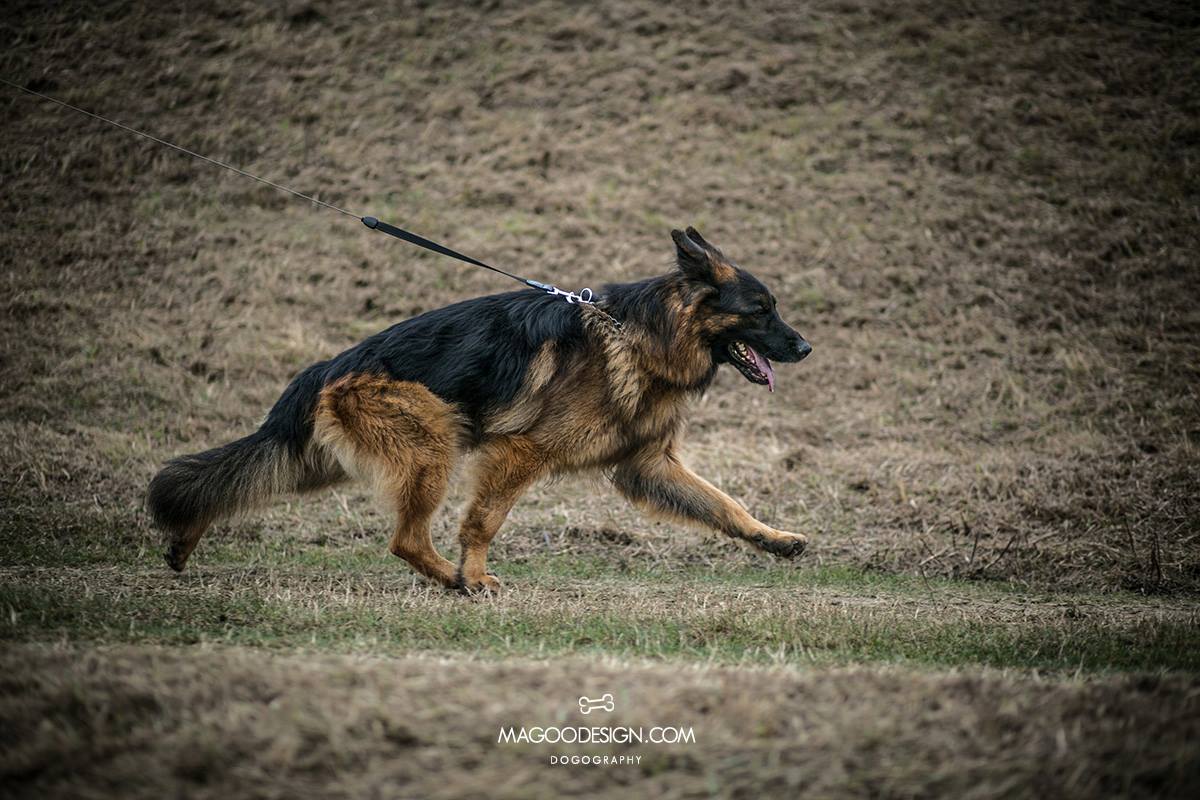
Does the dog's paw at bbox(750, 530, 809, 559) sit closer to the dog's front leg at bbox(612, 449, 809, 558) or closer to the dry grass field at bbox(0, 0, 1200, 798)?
the dog's front leg at bbox(612, 449, 809, 558)

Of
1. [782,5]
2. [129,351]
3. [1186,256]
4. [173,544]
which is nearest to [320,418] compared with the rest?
[173,544]

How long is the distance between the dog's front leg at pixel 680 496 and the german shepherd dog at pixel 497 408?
0.02 metres

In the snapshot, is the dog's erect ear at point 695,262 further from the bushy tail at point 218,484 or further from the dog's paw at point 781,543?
the bushy tail at point 218,484

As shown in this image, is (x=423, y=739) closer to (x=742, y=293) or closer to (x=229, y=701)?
(x=229, y=701)

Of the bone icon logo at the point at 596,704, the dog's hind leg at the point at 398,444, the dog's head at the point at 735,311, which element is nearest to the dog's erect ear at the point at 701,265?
the dog's head at the point at 735,311

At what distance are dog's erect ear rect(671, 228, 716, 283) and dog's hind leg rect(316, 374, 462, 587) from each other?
1962 mm

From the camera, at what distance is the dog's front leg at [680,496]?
6.75 metres

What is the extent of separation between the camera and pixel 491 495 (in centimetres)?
655

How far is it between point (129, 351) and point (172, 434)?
2.35 meters

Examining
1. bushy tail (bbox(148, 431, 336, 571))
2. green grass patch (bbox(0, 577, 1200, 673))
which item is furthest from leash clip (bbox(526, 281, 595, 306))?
green grass patch (bbox(0, 577, 1200, 673))

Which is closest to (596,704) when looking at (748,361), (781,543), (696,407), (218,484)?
(781,543)

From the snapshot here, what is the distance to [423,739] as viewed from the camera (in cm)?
316

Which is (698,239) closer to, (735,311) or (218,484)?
(735,311)

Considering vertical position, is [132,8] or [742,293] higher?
[132,8]
